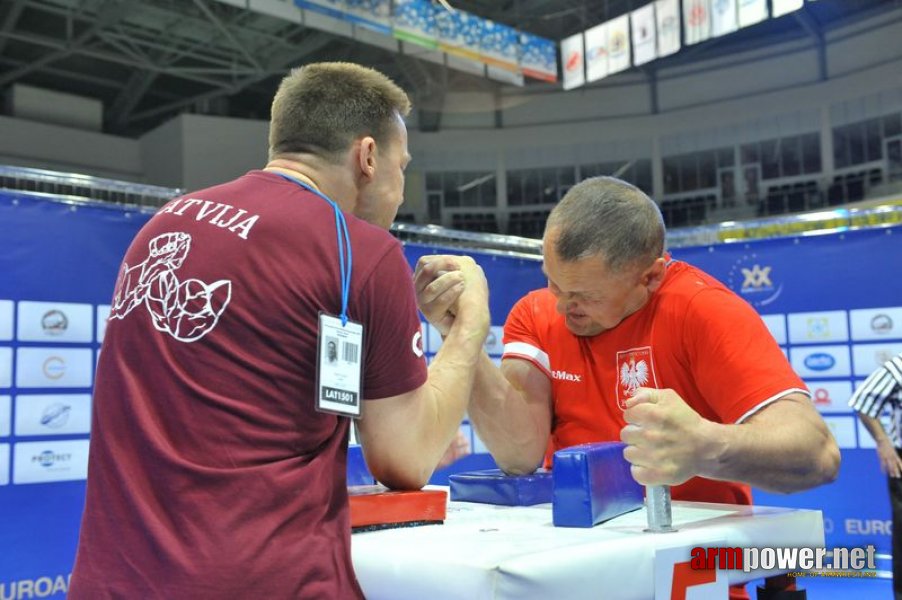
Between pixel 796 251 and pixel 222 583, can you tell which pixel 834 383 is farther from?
pixel 222 583

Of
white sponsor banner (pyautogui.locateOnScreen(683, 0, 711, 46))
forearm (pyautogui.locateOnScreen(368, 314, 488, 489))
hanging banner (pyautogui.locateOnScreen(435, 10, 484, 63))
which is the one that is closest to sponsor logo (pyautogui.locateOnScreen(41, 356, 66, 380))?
forearm (pyautogui.locateOnScreen(368, 314, 488, 489))

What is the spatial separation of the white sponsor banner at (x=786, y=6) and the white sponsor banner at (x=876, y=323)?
3.75 m

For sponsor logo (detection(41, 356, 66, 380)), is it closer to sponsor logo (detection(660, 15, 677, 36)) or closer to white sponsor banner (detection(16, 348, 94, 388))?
white sponsor banner (detection(16, 348, 94, 388))

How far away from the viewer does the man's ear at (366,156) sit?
4.05 feet

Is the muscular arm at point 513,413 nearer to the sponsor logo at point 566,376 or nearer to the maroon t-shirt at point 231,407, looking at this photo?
the sponsor logo at point 566,376

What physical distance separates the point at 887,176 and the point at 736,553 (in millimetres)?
15896

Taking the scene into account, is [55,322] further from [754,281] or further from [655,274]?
[754,281]

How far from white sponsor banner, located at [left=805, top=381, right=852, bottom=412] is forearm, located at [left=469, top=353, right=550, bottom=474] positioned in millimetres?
4014

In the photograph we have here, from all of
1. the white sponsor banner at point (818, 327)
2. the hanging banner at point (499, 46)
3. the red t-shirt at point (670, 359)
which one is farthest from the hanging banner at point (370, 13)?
the red t-shirt at point (670, 359)

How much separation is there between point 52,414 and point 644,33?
27.7 ft

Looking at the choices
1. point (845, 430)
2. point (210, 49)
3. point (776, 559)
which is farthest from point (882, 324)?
point (210, 49)

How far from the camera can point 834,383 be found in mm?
5203

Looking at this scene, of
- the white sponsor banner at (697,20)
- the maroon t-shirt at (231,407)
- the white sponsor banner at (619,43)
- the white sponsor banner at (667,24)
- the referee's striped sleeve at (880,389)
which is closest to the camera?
the maroon t-shirt at (231,407)

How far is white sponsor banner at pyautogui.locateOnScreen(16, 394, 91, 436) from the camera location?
358 cm
